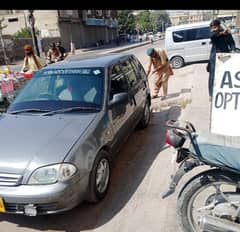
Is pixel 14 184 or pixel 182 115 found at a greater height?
pixel 14 184

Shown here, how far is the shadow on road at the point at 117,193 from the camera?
10.2ft

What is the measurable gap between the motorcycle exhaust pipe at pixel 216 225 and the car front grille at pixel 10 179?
1.65 metres

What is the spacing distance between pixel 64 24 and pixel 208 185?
45.1 metres

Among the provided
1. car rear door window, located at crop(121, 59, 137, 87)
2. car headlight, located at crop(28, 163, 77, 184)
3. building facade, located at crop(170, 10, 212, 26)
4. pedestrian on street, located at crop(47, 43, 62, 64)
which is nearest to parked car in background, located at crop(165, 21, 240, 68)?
building facade, located at crop(170, 10, 212, 26)

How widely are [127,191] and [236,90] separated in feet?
5.98

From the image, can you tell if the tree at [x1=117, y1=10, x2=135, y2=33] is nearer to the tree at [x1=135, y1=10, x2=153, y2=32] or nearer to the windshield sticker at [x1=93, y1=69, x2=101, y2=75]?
the tree at [x1=135, y1=10, x2=153, y2=32]

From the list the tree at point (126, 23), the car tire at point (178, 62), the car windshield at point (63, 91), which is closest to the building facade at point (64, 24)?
the tree at point (126, 23)

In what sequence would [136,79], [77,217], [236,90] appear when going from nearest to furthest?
1. [236,90]
2. [77,217]
3. [136,79]

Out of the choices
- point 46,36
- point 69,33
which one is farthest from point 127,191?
point 69,33

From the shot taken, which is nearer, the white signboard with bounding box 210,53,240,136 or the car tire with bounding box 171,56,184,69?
the white signboard with bounding box 210,53,240,136

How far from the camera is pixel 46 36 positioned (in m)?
42.4

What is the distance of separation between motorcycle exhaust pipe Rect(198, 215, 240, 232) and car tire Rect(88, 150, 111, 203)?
1221mm

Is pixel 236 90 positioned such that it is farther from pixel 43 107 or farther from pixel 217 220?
pixel 43 107

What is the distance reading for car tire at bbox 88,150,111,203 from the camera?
3.20 m
